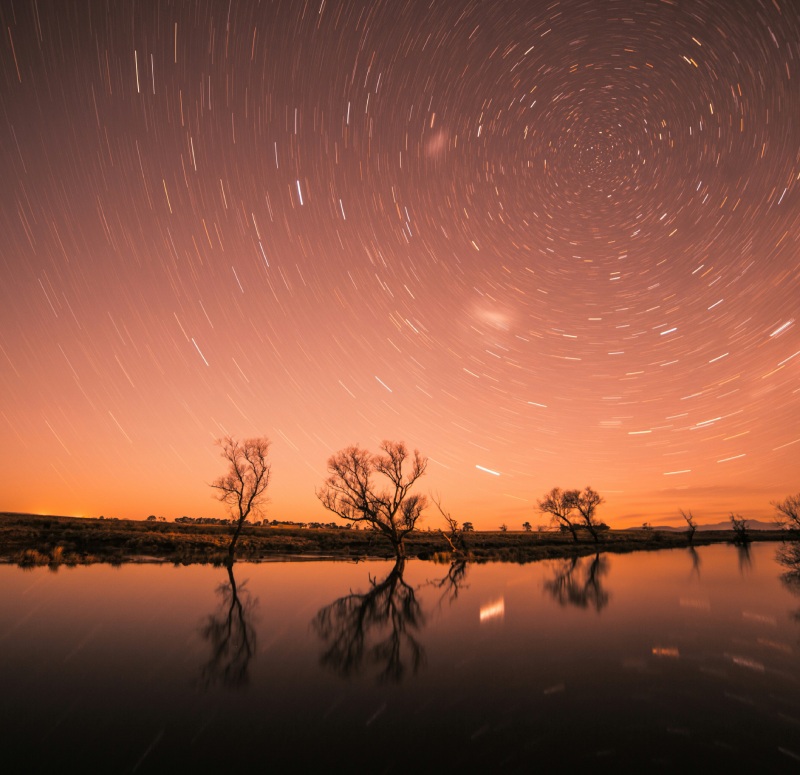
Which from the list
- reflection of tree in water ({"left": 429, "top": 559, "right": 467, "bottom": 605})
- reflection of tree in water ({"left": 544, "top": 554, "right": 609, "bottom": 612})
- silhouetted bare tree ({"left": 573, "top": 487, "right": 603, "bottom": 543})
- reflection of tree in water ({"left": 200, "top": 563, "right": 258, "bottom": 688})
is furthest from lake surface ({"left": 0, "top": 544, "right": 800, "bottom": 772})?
silhouetted bare tree ({"left": 573, "top": 487, "right": 603, "bottom": 543})

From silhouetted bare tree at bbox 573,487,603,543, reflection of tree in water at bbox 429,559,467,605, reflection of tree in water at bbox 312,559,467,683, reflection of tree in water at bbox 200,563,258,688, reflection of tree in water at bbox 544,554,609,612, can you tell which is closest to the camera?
reflection of tree in water at bbox 200,563,258,688

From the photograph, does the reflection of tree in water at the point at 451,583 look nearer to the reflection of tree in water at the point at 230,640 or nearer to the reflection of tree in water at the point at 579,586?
the reflection of tree in water at the point at 579,586

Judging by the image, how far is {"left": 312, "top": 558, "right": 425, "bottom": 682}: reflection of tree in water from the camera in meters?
10.0

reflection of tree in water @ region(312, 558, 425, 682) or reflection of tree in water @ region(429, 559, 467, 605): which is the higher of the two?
reflection of tree in water @ region(429, 559, 467, 605)

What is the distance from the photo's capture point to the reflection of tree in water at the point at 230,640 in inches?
352

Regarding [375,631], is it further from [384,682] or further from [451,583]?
[451,583]

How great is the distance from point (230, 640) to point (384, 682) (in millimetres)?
5085

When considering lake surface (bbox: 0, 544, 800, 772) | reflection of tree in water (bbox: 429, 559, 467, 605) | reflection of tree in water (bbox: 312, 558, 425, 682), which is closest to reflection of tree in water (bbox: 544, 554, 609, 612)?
lake surface (bbox: 0, 544, 800, 772)

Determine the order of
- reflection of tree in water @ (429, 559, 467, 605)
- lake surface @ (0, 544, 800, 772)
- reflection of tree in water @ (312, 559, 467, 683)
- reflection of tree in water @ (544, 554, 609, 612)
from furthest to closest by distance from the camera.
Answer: reflection of tree in water @ (429, 559, 467, 605)
reflection of tree in water @ (544, 554, 609, 612)
reflection of tree in water @ (312, 559, 467, 683)
lake surface @ (0, 544, 800, 772)

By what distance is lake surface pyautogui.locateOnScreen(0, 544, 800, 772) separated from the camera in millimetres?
6145

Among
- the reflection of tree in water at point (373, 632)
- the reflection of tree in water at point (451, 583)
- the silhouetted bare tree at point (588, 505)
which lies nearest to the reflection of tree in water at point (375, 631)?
the reflection of tree in water at point (373, 632)

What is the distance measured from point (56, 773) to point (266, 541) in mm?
45194

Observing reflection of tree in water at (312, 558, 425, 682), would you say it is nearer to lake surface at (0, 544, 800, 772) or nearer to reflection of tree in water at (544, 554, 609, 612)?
lake surface at (0, 544, 800, 772)

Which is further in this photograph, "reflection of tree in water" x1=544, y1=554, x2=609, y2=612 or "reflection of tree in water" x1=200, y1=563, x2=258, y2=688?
"reflection of tree in water" x1=544, y1=554, x2=609, y2=612
